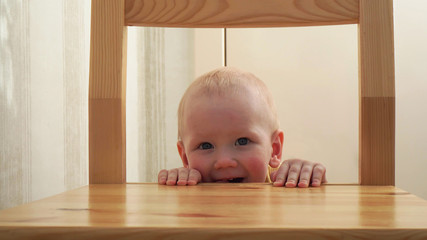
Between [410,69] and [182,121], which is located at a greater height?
[410,69]

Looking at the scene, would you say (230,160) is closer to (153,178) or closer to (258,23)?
(258,23)

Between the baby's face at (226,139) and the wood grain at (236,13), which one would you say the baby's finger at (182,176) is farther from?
the wood grain at (236,13)

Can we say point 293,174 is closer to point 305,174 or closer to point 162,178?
point 305,174

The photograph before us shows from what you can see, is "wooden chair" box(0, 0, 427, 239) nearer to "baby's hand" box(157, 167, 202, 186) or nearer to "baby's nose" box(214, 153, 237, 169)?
"baby's hand" box(157, 167, 202, 186)

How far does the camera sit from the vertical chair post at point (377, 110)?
65 centimetres

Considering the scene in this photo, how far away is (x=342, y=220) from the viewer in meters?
0.37

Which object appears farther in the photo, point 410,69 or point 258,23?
point 410,69

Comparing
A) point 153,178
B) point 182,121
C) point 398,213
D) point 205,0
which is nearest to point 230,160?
point 182,121

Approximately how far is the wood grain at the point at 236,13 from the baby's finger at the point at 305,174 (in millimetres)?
205

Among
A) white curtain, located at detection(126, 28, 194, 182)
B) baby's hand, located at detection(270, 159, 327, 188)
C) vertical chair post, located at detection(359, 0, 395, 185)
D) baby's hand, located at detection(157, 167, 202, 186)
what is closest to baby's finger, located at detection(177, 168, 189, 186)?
baby's hand, located at detection(157, 167, 202, 186)

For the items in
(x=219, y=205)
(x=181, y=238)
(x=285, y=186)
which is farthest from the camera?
(x=285, y=186)

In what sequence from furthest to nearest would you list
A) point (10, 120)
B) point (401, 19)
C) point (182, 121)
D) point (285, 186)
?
point (401, 19) < point (182, 121) < point (10, 120) < point (285, 186)

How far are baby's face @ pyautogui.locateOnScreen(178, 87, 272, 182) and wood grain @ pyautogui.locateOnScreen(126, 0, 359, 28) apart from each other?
171 millimetres

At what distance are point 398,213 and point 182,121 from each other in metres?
0.53
